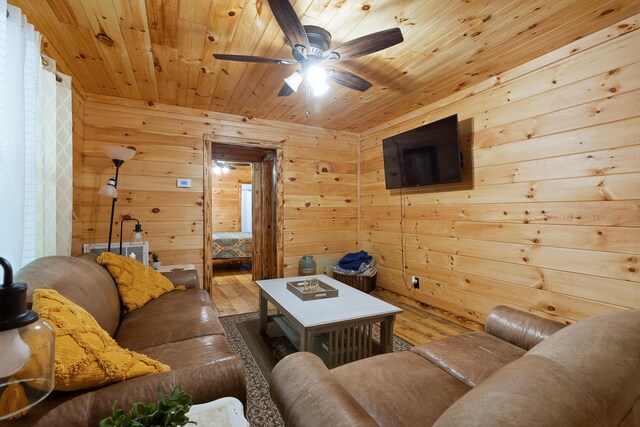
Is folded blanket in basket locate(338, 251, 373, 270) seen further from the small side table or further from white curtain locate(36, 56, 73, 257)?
the small side table

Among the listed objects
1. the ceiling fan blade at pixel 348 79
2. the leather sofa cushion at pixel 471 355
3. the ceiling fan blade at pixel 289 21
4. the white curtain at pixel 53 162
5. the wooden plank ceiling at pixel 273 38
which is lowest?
the leather sofa cushion at pixel 471 355

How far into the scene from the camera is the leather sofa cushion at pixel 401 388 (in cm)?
111

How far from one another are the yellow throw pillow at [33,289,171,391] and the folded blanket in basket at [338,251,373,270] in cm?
317

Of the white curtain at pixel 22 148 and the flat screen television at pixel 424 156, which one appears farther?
the flat screen television at pixel 424 156

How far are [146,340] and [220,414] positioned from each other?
41.2 inches

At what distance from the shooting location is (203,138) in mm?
3699

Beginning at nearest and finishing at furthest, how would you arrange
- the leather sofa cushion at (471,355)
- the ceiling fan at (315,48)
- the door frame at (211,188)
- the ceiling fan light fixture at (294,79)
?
the leather sofa cushion at (471,355)
the ceiling fan at (315,48)
the ceiling fan light fixture at (294,79)
the door frame at (211,188)

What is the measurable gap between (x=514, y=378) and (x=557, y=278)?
87.7 inches

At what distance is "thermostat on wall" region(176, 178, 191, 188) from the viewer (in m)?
3.58

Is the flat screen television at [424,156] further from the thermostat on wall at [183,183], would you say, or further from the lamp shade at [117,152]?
the lamp shade at [117,152]

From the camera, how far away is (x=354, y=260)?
4.20 m

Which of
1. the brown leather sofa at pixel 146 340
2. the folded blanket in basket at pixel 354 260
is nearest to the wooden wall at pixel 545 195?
the folded blanket in basket at pixel 354 260

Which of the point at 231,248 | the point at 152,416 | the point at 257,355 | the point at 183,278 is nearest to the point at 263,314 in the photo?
the point at 257,355

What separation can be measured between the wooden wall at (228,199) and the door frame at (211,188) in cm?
394
